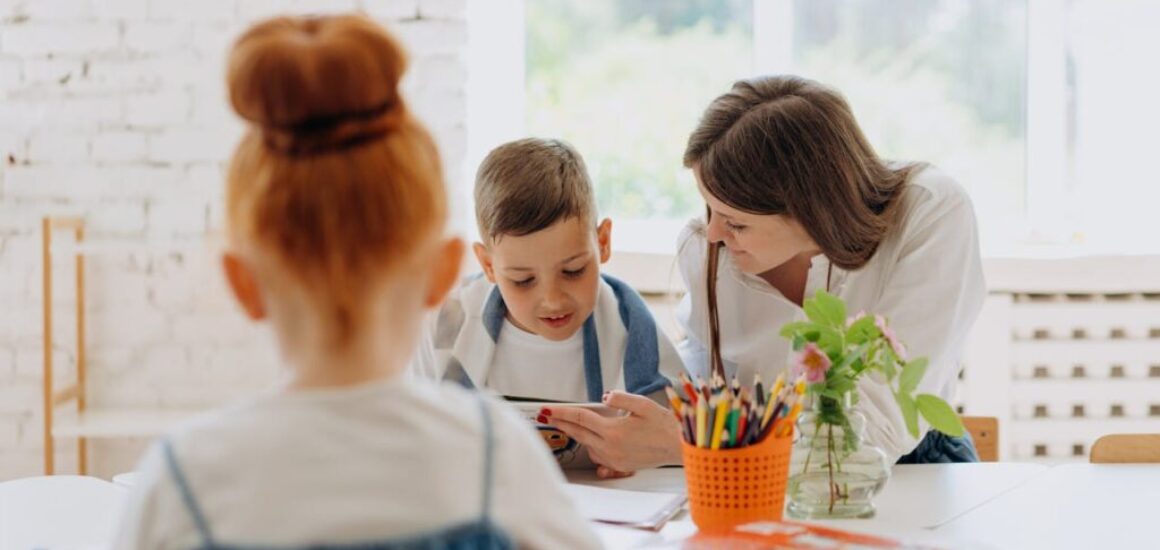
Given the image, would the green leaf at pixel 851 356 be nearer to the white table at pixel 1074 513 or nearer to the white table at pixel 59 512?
the white table at pixel 1074 513

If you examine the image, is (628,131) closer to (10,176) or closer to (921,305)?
(10,176)

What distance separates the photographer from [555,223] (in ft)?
6.22

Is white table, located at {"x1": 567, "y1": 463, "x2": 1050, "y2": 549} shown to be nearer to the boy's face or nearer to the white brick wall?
the boy's face

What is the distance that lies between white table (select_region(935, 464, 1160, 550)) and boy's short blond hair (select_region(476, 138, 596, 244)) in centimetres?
70

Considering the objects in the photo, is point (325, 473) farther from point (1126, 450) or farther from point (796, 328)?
point (1126, 450)

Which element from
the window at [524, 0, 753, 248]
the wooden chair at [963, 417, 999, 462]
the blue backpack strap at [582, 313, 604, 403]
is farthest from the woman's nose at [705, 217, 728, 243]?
the window at [524, 0, 753, 248]

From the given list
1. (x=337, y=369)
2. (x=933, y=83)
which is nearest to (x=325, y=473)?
(x=337, y=369)

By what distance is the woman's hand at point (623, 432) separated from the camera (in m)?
1.70

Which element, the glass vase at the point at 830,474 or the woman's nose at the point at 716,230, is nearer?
the glass vase at the point at 830,474

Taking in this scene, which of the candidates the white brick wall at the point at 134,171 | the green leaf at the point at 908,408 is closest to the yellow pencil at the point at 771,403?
the green leaf at the point at 908,408

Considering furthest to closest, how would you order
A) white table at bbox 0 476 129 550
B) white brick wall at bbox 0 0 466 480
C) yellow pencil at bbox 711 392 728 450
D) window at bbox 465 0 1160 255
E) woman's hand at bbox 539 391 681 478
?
1. window at bbox 465 0 1160 255
2. white brick wall at bbox 0 0 466 480
3. woman's hand at bbox 539 391 681 478
4. white table at bbox 0 476 129 550
5. yellow pencil at bbox 711 392 728 450

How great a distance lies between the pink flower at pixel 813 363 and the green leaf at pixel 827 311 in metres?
0.03

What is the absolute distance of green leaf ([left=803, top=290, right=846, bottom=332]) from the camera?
1.41 metres

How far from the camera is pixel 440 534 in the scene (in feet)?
2.56
